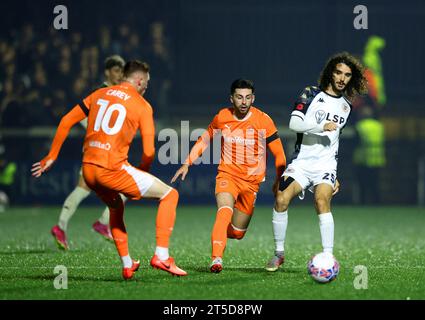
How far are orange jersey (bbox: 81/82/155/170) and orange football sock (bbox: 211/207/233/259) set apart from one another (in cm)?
119

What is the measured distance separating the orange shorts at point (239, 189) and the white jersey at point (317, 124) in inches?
24.6

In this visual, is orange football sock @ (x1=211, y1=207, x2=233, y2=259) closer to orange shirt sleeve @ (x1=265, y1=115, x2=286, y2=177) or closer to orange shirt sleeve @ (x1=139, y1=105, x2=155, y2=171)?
orange shirt sleeve @ (x1=265, y1=115, x2=286, y2=177)

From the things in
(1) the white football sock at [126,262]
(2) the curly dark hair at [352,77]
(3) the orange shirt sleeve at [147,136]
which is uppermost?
(2) the curly dark hair at [352,77]

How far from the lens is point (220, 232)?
27.9 feet

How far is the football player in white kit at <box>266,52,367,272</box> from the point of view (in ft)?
27.7

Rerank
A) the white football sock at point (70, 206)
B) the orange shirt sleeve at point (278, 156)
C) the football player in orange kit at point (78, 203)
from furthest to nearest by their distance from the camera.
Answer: the white football sock at point (70, 206), the football player in orange kit at point (78, 203), the orange shirt sleeve at point (278, 156)

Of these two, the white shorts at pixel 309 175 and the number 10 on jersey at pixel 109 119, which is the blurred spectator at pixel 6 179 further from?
the number 10 on jersey at pixel 109 119

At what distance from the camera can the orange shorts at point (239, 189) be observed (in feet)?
29.2
